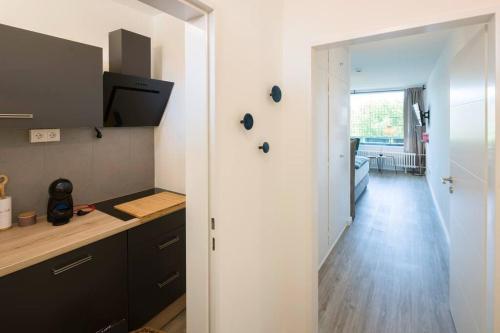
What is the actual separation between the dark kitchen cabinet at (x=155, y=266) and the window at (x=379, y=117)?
331 inches

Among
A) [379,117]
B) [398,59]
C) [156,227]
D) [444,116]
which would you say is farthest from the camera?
[379,117]

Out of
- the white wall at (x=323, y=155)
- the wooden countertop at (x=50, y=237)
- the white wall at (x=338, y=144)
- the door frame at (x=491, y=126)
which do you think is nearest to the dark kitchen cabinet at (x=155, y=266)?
the wooden countertop at (x=50, y=237)

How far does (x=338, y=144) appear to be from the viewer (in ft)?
11.6

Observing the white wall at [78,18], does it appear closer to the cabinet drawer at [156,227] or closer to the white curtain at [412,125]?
the cabinet drawer at [156,227]

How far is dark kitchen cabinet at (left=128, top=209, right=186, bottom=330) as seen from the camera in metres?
1.92

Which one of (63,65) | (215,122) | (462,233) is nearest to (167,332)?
(215,122)

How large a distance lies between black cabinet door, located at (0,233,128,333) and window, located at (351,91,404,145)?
8946mm

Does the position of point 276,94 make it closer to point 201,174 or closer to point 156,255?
point 201,174

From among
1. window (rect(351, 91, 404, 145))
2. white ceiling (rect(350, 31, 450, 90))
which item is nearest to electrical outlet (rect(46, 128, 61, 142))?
white ceiling (rect(350, 31, 450, 90))

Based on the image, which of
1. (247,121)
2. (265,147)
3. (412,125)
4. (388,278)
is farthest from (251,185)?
(412,125)

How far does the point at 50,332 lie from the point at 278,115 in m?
1.70

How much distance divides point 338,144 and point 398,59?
2724 mm

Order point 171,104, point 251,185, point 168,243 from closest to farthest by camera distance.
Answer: point 251,185 → point 168,243 → point 171,104

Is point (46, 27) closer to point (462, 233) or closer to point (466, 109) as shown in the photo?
point (466, 109)
